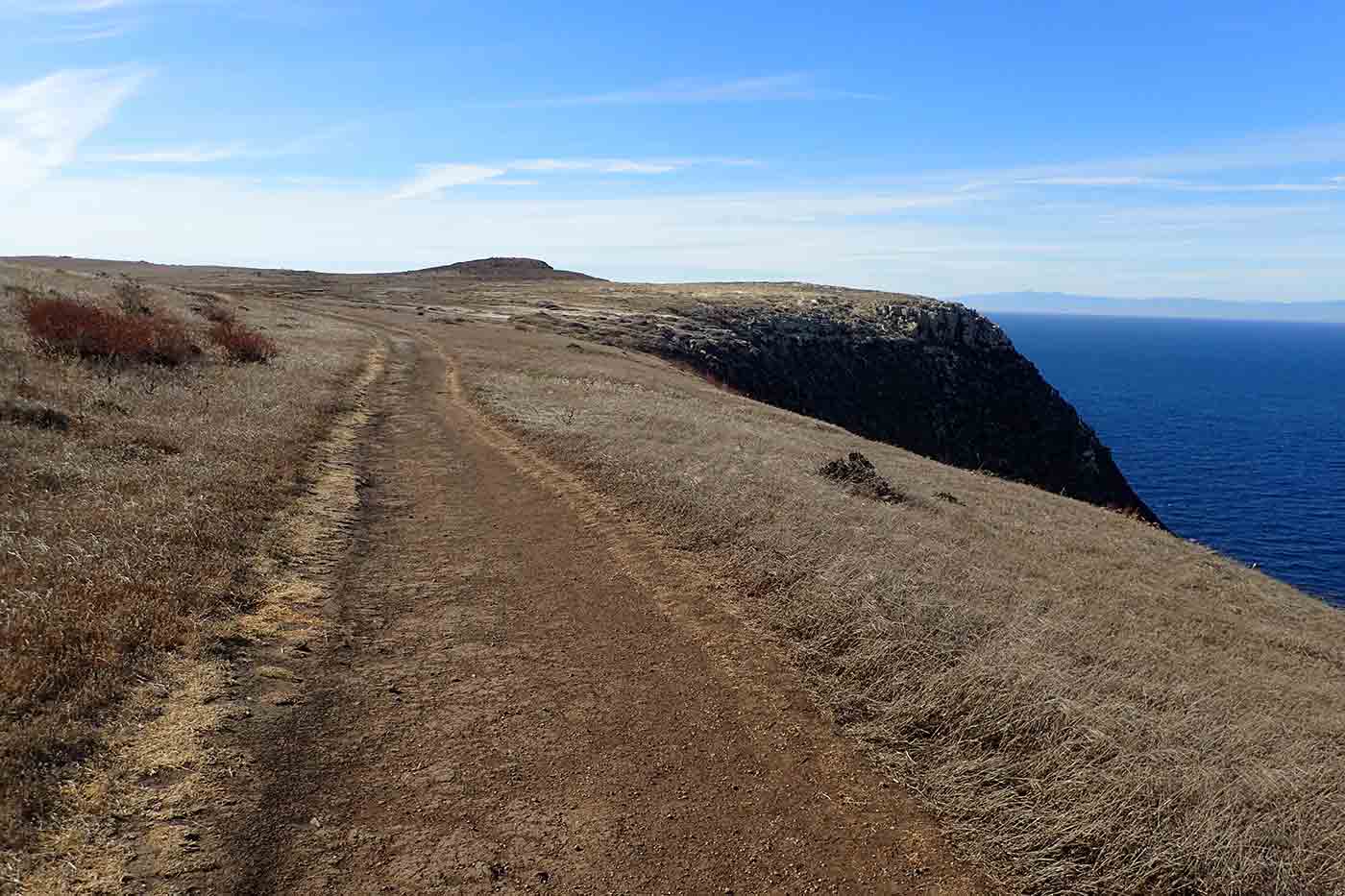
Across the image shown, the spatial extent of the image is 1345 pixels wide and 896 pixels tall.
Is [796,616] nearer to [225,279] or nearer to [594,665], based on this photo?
[594,665]

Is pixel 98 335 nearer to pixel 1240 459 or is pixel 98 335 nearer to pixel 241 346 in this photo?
pixel 241 346

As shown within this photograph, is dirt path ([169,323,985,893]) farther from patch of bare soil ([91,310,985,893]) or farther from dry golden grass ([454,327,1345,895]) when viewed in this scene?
dry golden grass ([454,327,1345,895])

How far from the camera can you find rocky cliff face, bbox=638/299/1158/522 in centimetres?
6381

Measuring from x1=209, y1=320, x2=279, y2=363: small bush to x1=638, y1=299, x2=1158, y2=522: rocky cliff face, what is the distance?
32779 mm

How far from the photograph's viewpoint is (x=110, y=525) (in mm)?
10750

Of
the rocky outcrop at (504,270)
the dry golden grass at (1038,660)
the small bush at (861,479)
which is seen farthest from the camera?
the rocky outcrop at (504,270)

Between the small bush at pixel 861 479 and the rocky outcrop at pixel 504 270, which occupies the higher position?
the rocky outcrop at pixel 504 270

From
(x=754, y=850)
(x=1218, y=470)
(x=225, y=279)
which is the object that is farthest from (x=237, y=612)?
(x=225, y=279)

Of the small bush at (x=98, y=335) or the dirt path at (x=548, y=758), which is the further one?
the small bush at (x=98, y=335)

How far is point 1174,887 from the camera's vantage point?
19.4 feet

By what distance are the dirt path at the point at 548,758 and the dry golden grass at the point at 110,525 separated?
1.34 metres

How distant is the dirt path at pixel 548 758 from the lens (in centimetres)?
614

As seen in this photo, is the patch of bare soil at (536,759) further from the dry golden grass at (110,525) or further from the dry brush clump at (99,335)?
the dry brush clump at (99,335)

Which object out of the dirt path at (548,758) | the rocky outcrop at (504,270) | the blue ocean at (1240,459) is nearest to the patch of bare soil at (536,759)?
the dirt path at (548,758)
